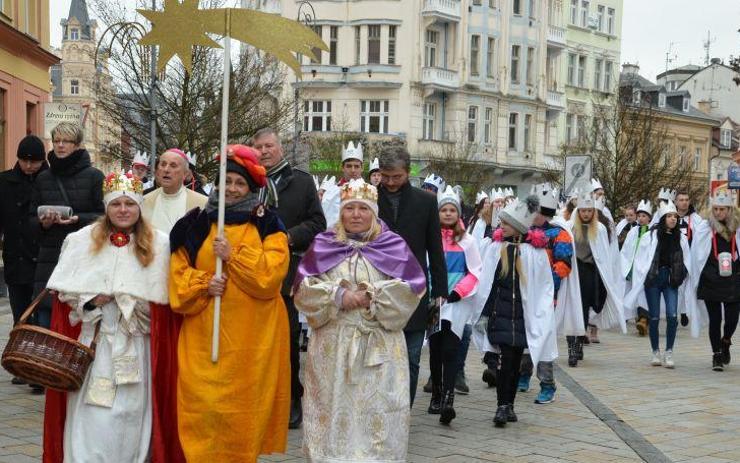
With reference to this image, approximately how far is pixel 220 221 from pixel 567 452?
3.53 metres

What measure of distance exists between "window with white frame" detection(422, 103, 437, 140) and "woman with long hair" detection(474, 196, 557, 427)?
4749cm

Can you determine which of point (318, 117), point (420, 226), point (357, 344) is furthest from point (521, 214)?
point (318, 117)

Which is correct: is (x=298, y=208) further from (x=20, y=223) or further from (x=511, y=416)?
(x=20, y=223)

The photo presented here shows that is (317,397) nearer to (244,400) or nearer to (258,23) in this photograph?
(244,400)

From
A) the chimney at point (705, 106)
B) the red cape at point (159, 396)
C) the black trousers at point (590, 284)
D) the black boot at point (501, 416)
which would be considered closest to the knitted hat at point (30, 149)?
the red cape at point (159, 396)

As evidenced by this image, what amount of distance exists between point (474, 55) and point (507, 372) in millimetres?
51362

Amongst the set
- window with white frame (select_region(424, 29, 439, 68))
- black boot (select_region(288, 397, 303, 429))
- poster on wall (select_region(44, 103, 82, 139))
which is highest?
window with white frame (select_region(424, 29, 439, 68))

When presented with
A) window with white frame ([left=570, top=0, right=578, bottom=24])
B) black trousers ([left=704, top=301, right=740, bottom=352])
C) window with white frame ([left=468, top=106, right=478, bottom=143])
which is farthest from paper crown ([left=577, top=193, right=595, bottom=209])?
window with white frame ([left=570, top=0, right=578, bottom=24])

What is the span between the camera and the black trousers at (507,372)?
9188 millimetres

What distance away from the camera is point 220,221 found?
6.21m

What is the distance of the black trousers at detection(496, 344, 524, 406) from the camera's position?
919cm

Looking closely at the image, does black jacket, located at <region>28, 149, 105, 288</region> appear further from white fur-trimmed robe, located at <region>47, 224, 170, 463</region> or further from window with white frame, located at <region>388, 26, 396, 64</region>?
window with white frame, located at <region>388, 26, 396, 64</region>

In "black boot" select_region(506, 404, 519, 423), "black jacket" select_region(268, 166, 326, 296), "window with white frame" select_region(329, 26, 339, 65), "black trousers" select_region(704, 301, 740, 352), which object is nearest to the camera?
"black jacket" select_region(268, 166, 326, 296)

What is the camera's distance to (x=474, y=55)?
59312 mm
